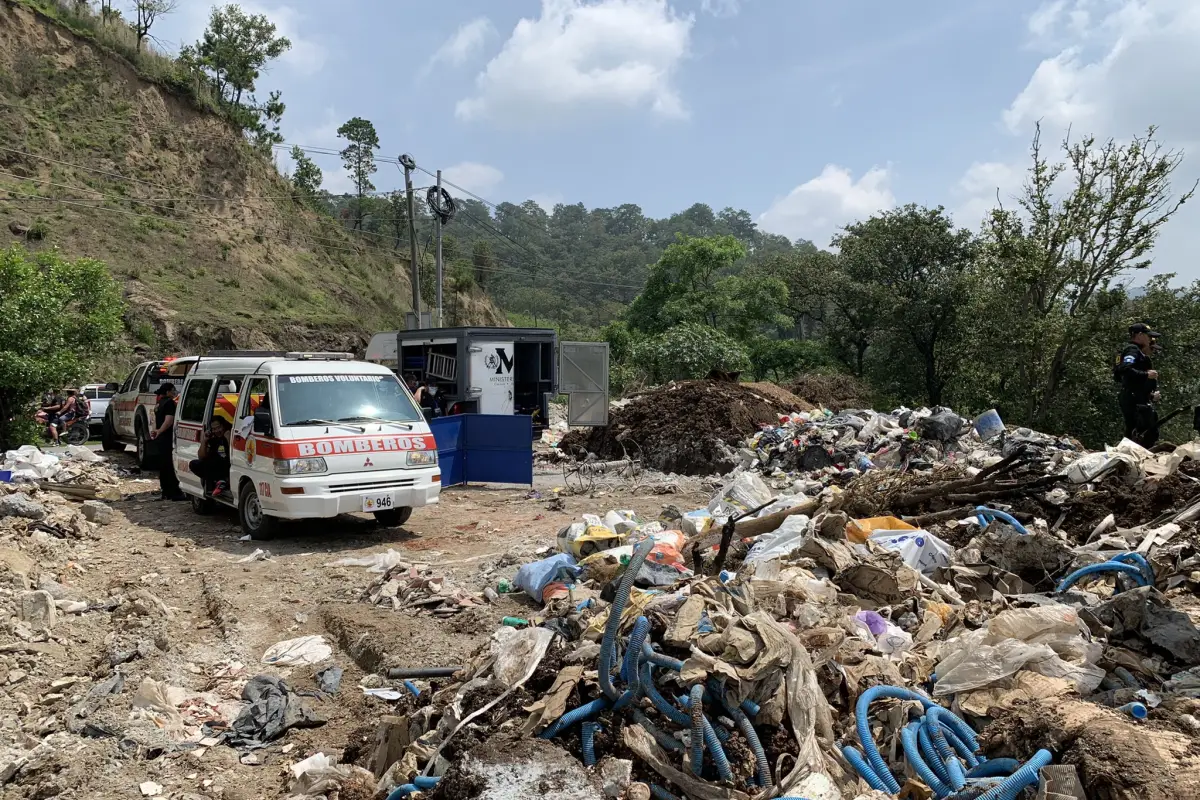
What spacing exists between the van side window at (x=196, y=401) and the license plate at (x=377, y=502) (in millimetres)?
2963

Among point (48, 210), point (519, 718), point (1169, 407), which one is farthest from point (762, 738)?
point (48, 210)

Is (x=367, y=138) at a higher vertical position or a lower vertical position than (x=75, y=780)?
higher

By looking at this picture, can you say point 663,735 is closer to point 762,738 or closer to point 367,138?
point 762,738

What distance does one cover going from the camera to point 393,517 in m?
9.46

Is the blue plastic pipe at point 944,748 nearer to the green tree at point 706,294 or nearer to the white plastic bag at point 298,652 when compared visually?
the white plastic bag at point 298,652

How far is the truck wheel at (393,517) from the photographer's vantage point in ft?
30.9

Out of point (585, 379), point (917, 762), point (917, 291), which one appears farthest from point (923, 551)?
point (917, 291)

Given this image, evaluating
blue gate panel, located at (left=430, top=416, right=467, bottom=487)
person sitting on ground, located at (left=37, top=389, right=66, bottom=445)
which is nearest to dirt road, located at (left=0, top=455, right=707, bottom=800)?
blue gate panel, located at (left=430, top=416, right=467, bottom=487)

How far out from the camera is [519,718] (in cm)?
362

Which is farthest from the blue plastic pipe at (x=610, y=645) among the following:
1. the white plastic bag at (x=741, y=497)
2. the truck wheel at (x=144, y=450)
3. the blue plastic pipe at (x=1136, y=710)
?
the truck wheel at (x=144, y=450)

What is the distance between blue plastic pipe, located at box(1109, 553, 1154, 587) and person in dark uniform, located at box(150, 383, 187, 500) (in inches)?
418

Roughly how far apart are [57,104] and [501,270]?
1411 inches

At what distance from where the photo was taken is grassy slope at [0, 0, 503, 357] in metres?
32.0

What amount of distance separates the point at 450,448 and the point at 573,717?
9459 millimetres
